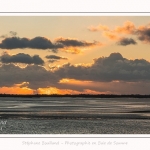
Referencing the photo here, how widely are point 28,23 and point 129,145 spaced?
12.4 m

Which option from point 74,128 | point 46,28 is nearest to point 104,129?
point 74,128

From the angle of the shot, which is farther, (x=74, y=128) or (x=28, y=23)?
(x=74, y=128)

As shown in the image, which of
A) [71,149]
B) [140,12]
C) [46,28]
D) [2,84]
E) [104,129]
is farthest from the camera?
[2,84]

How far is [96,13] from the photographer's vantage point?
692 inches

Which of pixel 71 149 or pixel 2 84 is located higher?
pixel 2 84

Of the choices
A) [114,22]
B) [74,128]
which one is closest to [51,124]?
[74,128]

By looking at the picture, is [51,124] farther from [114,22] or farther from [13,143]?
[13,143]

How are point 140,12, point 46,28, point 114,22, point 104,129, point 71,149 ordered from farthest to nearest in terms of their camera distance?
point 104,129 < point 46,28 < point 114,22 < point 140,12 < point 71,149

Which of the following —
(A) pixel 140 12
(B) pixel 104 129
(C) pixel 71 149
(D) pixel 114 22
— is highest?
(D) pixel 114 22

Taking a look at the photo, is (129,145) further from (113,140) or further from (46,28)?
(46,28)

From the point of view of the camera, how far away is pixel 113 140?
642 inches

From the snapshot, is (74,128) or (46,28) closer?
(46,28)

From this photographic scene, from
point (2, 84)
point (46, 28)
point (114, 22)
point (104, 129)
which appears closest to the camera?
point (114, 22)

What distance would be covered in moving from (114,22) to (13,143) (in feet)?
36.5
